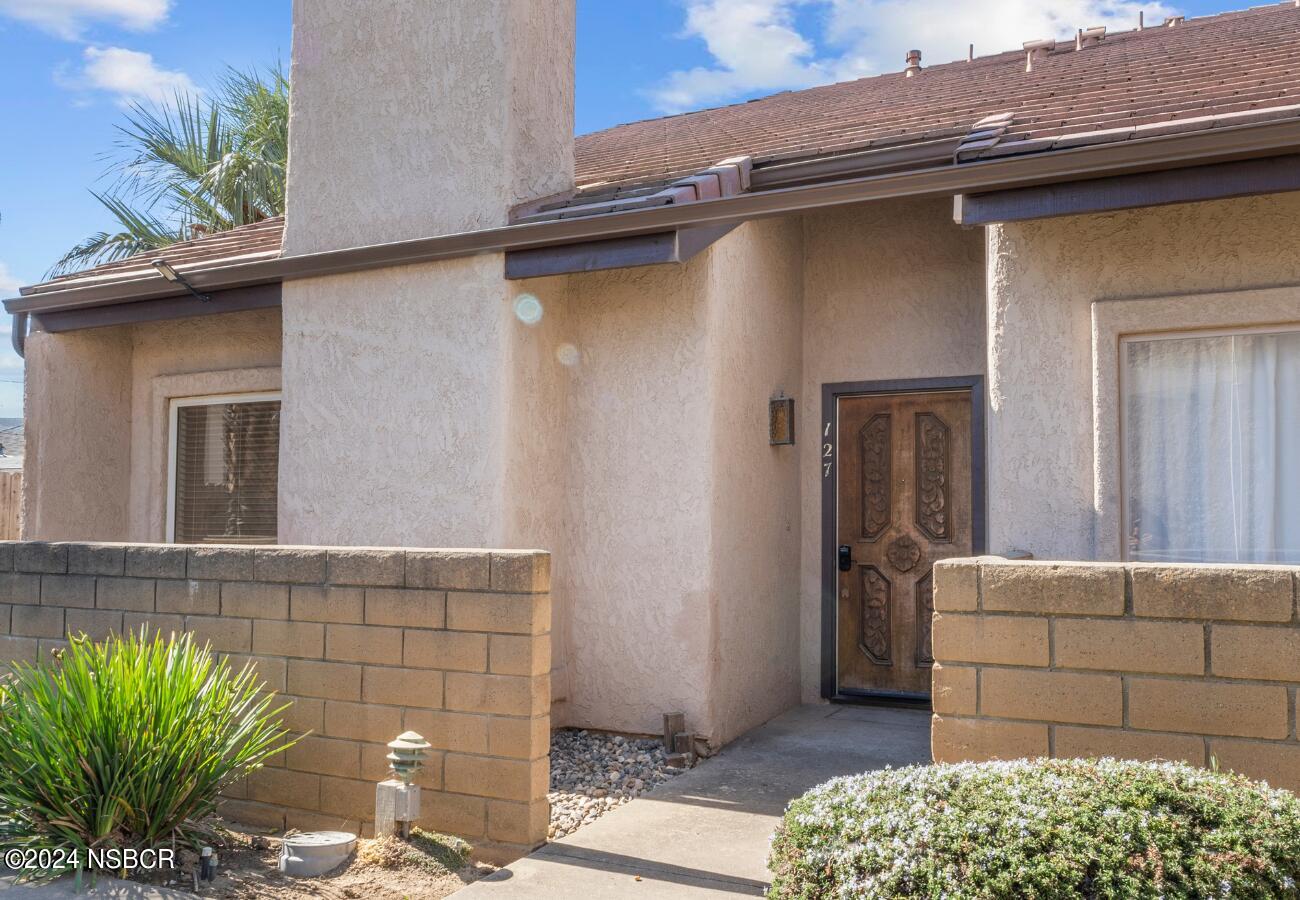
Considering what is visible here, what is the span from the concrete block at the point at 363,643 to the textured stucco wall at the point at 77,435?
504 cm

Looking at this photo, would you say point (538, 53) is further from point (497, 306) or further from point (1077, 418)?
point (1077, 418)

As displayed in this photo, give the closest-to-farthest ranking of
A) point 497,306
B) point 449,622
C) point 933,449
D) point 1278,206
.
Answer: point 449,622
point 1278,206
point 497,306
point 933,449

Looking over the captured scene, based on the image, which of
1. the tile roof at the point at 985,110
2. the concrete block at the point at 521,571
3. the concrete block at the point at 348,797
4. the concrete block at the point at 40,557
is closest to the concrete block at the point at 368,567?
the concrete block at the point at 521,571

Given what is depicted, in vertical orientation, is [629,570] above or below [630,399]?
below

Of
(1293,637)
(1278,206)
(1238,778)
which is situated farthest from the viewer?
(1278,206)

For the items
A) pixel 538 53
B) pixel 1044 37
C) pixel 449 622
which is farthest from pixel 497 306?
pixel 1044 37

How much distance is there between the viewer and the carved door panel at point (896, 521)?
26.6 ft

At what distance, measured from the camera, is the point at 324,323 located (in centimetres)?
782

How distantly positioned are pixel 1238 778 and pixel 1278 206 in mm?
3545

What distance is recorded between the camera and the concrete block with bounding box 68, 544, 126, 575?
5988 mm

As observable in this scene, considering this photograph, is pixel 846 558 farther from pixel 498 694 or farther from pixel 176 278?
pixel 176 278

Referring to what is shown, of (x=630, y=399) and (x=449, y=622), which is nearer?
(x=449, y=622)

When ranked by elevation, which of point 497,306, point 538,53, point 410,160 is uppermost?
point 538,53

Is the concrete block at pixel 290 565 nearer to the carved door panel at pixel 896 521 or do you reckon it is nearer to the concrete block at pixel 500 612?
the concrete block at pixel 500 612
